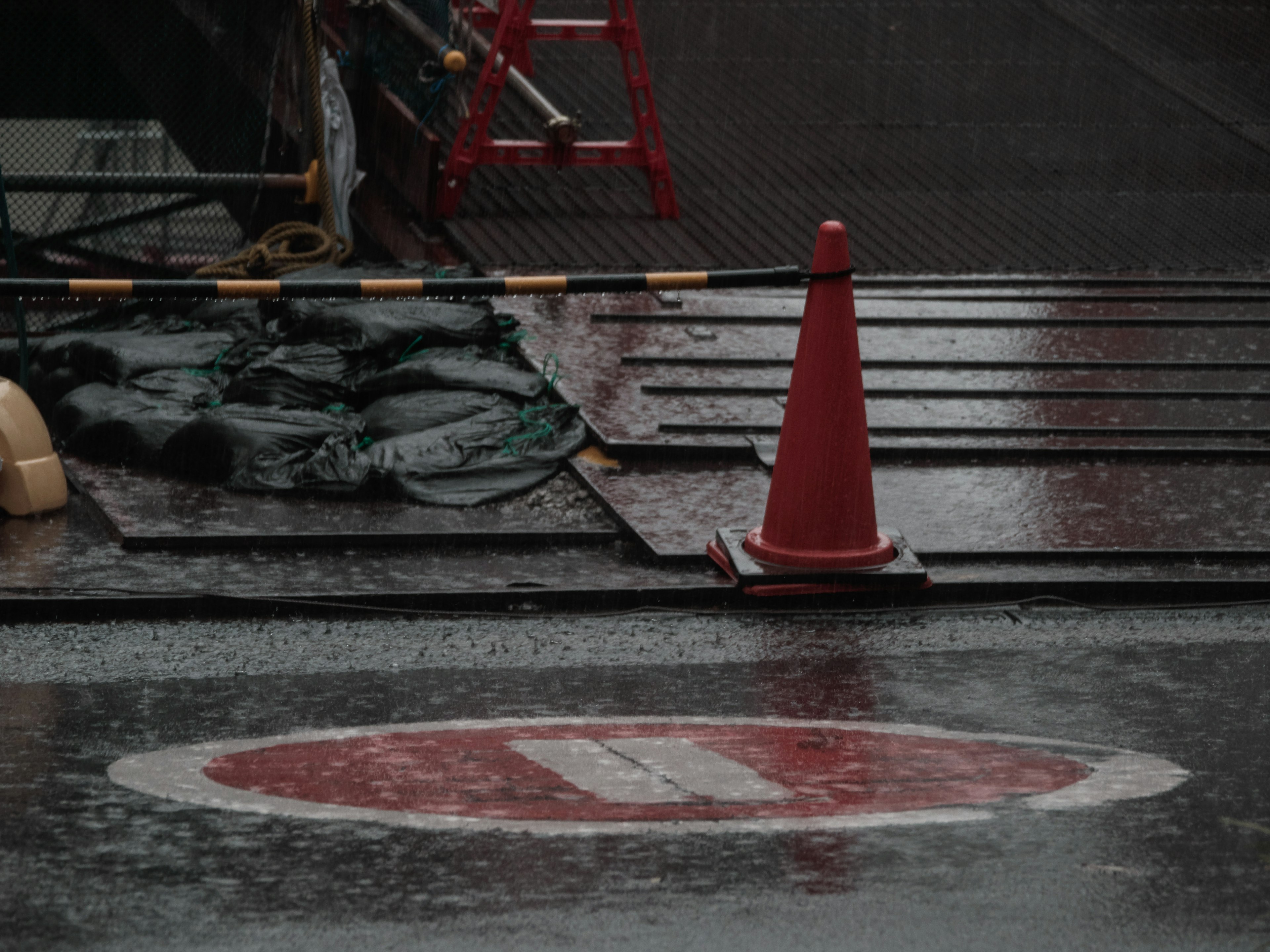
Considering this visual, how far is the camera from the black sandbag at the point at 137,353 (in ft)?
22.2

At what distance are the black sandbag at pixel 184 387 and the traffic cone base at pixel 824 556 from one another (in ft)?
8.94

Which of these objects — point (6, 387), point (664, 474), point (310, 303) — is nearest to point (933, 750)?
point (664, 474)

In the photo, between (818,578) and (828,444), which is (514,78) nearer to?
(828,444)

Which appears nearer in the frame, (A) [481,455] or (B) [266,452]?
(B) [266,452]

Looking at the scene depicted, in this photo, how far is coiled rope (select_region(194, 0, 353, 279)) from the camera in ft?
26.3

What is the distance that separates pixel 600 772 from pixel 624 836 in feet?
1.32

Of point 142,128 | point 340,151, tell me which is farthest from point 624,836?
point 142,128

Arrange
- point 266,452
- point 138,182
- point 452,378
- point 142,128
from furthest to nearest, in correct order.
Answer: point 142,128
point 138,182
point 452,378
point 266,452

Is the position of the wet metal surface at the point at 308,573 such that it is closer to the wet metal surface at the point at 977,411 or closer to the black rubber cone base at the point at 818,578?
the black rubber cone base at the point at 818,578

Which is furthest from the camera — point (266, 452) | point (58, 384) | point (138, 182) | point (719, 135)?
point (719, 135)

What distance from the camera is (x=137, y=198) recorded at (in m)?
10.7

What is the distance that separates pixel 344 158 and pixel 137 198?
256cm

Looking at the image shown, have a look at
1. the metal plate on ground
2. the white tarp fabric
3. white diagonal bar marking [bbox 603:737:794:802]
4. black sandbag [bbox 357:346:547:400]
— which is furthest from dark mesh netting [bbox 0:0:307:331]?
white diagonal bar marking [bbox 603:737:794:802]

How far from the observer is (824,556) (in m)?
4.94
